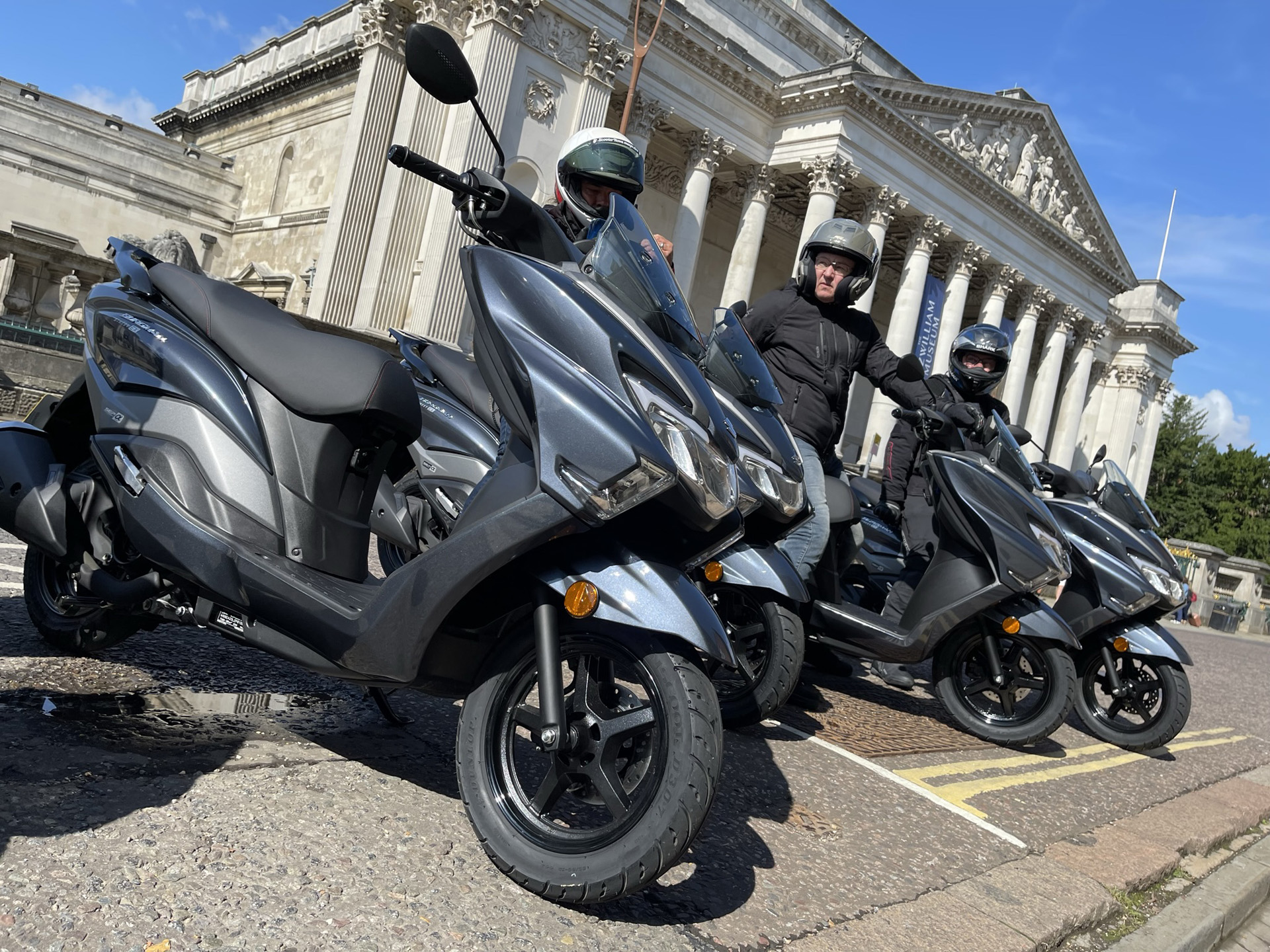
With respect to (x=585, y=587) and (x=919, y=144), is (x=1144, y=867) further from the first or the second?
(x=919, y=144)

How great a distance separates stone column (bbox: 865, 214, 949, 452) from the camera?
28.9 meters

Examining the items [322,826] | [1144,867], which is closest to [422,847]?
[322,826]

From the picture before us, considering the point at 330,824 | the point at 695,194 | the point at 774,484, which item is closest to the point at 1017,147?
the point at 695,194

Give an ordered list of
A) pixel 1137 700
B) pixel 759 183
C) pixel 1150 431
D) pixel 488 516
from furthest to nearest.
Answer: pixel 1150 431
pixel 759 183
pixel 1137 700
pixel 488 516

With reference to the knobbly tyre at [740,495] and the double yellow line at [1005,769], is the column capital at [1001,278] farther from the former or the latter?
the knobbly tyre at [740,495]

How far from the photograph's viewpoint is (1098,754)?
479cm

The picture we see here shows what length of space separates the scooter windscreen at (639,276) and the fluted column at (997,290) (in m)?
32.5

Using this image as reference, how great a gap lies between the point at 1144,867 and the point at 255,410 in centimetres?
293

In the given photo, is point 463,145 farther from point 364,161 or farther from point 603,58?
point 603,58

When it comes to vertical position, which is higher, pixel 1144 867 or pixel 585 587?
pixel 585 587

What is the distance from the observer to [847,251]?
4355 millimetres

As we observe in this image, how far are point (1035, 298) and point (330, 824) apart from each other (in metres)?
36.3

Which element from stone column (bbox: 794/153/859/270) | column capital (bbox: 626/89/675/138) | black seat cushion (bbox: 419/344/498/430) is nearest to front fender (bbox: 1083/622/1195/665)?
black seat cushion (bbox: 419/344/498/430)

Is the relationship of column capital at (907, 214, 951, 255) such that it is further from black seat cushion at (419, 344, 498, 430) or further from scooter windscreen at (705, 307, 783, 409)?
scooter windscreen at (705, 307, 783, 409)
